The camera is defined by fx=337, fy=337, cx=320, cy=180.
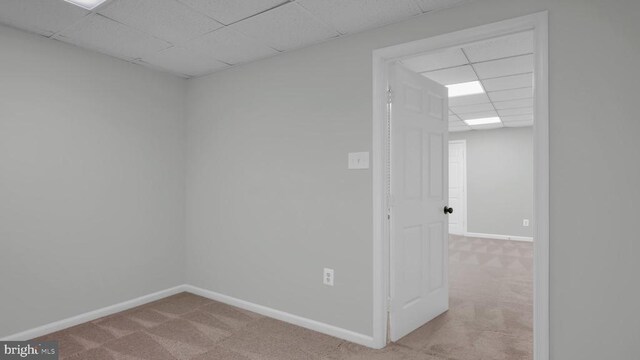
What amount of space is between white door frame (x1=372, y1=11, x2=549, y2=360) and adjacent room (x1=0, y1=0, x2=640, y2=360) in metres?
0.01

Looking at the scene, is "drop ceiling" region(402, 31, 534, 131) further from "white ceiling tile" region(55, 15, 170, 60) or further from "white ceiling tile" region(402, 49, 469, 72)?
"white ceiling tile" region(55, 15, 170, 60)

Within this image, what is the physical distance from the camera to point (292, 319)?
2979 mm

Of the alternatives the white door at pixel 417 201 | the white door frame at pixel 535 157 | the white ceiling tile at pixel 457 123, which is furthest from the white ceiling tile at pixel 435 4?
the white ceiling tile at pixel 457 123

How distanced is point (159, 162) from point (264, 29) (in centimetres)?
195

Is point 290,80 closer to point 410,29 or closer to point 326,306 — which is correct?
point 410,29

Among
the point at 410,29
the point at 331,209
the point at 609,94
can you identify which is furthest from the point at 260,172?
the point at 609,94

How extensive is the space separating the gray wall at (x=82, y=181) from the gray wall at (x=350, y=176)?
32cm

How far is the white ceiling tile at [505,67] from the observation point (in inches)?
124

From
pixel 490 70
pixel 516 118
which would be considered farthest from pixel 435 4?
pixel 516 118

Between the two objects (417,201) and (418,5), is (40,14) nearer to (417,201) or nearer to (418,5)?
(418,5)

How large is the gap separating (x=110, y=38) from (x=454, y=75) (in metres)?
3.32

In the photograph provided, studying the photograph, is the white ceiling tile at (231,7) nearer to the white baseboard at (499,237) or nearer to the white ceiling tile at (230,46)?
the white ceiling tile at (230,46)

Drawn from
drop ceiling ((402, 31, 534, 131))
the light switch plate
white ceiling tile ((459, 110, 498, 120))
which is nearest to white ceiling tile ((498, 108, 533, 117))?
drop ceiling ((402, 31, 534, 131))

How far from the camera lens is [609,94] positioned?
182 centimetres
